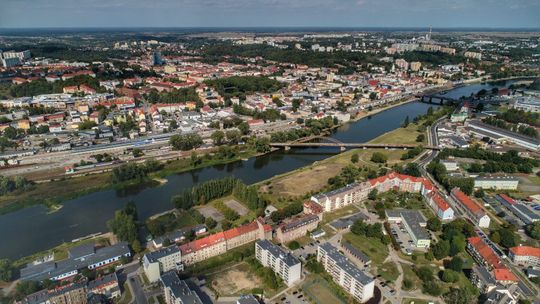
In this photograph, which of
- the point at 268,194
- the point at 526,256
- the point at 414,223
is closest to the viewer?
the point at 526,256

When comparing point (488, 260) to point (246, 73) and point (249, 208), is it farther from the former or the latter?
point (246, 73)

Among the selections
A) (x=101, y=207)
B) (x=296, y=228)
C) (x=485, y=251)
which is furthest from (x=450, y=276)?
(x=101, y=207)

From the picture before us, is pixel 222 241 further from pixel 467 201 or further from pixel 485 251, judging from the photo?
pixel 467 201

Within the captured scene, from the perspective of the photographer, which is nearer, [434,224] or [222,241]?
[222,241]

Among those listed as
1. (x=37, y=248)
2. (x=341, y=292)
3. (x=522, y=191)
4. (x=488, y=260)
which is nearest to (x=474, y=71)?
(x=522, y=191)

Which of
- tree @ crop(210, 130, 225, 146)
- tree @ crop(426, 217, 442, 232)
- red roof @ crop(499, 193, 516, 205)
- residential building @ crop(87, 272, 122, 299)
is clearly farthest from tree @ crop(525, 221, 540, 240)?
tree @ crop(210, 130, 225, 146)

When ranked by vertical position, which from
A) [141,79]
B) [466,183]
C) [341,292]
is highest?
[141,79]
